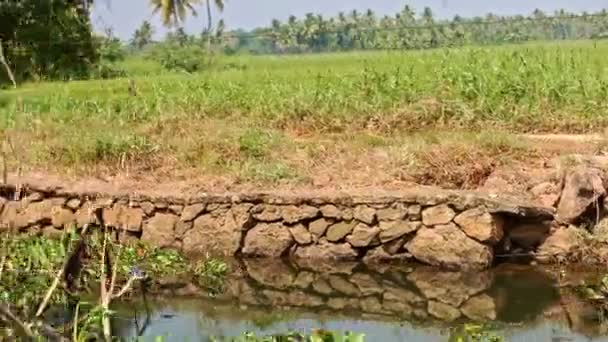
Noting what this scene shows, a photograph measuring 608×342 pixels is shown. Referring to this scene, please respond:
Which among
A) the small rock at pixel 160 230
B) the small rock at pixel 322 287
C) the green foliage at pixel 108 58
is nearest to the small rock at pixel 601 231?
the small rock at pixel 322 287

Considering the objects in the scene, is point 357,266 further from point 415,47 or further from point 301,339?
point 415,47

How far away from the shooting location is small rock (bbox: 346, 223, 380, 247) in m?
8.58

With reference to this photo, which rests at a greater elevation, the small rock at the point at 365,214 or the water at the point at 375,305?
the small rock at the point at 365,214

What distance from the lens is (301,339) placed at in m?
4.72

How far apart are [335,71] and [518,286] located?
696 cm

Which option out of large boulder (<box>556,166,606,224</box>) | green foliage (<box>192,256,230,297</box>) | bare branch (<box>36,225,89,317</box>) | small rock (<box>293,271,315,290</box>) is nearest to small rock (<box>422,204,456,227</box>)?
large boulder (<box>556,166,606,224</box>)

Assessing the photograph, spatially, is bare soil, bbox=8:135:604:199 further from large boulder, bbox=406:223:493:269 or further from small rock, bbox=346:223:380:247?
large boulder, bbox=406:223:493:269

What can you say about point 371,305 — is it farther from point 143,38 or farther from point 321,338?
point 143,38

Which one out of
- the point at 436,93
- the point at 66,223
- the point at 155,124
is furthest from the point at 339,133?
the point at 66,223

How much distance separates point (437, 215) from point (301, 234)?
1179 millimetres

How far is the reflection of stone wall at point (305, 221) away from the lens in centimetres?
831

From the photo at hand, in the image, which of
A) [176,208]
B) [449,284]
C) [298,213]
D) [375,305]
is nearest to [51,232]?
[176,208]

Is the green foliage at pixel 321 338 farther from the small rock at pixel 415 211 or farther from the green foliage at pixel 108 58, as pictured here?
the green foliage at pixel 108 58

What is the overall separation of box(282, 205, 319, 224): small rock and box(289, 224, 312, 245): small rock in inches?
2.6
